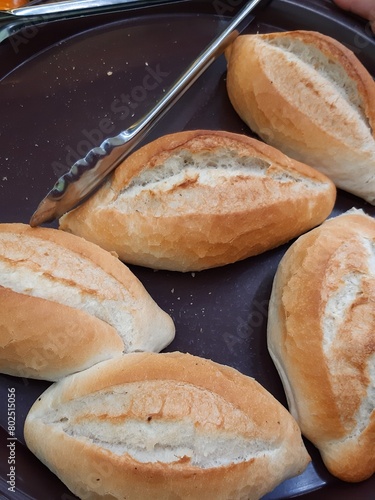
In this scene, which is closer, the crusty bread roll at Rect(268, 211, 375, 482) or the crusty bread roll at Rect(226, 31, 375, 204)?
the crusty bread roll at Rect(268, 211, 375, 482)

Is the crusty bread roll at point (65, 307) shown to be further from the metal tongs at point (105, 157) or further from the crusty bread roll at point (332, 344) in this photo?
the crusty bread roll at point (332, 344)

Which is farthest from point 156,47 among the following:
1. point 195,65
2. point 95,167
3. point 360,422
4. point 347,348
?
point 360,422

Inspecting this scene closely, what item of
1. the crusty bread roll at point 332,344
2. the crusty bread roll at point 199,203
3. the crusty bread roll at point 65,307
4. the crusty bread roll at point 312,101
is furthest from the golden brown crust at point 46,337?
the crusty bread roll at point 312,101

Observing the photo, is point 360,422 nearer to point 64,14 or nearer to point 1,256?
point 1,256

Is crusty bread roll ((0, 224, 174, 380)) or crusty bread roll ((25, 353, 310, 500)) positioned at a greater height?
crusty bread roll ((0, 224, 174, 380))

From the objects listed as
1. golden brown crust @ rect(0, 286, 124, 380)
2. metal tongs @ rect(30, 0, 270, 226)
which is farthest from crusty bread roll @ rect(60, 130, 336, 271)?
golden brown crust @ rect(0, 286, 124, 380)

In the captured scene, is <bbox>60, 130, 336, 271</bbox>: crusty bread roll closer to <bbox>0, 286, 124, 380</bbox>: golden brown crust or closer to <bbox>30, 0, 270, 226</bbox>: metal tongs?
<bbox>30, 0, 270, 226</bbox>: metal tongs

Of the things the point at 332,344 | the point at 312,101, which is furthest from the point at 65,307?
the point at 312,101
